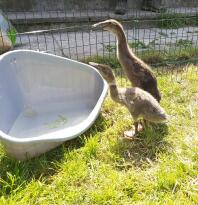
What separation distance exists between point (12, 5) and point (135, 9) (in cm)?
242

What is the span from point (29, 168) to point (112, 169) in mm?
592

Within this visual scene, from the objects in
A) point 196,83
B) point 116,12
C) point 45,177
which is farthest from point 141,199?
point 116,12

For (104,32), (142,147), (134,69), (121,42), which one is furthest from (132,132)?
(104,32)

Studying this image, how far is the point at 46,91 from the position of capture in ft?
11.0

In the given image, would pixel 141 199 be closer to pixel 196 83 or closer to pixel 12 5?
pixel 196 83

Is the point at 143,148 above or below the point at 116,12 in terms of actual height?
below

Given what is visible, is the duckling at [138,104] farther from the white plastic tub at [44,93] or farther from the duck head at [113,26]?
the duck head at [113,26]

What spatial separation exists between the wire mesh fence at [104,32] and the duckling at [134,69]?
4.19 feet

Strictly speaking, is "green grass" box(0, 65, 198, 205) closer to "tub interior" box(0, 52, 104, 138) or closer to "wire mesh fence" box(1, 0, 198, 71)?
"tub interior" box(0, 52, 104, 138)

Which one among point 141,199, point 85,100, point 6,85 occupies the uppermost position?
point 6,85

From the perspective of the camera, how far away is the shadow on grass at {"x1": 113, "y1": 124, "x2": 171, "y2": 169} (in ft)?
8.32

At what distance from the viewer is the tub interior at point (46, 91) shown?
3064 mm

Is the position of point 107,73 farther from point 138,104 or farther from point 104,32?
point 104,32

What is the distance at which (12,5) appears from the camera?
6574 mm
